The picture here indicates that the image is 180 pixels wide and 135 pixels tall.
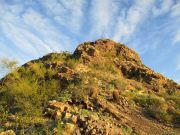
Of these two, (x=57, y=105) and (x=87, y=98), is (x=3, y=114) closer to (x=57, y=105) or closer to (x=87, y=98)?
(x=57, y=105)

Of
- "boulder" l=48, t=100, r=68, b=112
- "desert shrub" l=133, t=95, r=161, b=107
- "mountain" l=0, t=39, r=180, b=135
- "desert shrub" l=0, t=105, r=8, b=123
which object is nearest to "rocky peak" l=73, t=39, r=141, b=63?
"mountain" l=0, t=39, r=180, b=135

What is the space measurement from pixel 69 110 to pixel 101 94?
9.14 ft

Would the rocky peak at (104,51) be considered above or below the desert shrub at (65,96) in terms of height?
above

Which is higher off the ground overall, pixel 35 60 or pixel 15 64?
pixel 35 60

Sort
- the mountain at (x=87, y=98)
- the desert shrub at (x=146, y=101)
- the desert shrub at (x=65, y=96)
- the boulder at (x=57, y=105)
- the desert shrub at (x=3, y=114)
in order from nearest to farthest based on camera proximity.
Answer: the mountain at (x=87, y=98) < the desert shrub at (x=3, y=114) < the boulder at (x=57, y=105) < the desert shrub at (x=65, y=96) < the desert shrub at (x=146, y=101)

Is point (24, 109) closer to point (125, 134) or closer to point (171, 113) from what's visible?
point (125, 134)

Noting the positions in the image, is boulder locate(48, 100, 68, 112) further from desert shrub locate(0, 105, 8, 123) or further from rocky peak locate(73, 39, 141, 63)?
rocky peak locate(73, 39, 141, 63)

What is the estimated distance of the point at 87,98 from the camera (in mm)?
12547

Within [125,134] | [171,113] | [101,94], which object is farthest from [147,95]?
[125,134]

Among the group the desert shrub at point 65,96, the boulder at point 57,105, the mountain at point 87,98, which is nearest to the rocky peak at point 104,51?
the mountain at point 87,98

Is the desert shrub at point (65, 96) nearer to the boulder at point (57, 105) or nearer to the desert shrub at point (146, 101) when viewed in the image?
the boulder at point (57, 105)

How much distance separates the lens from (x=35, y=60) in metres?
18.9

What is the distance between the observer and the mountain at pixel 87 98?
10.4 m

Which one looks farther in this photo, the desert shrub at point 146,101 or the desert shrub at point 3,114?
the desert shrub at point 146,101
